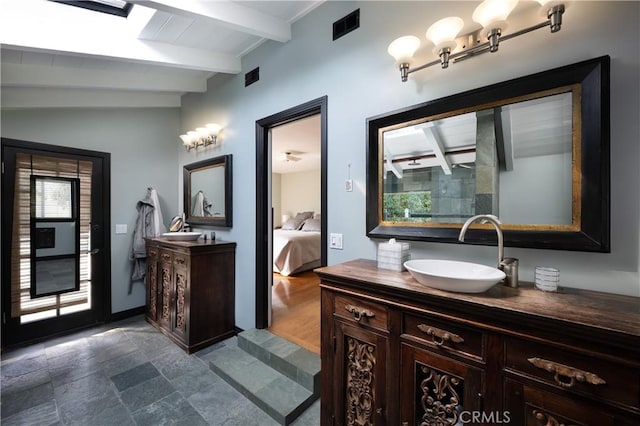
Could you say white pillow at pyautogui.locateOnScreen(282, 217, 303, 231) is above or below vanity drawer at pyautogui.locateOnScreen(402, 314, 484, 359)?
above

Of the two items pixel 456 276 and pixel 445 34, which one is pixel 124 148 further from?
pixel 456 276

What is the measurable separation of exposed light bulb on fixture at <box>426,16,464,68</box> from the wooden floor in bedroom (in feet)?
7.52

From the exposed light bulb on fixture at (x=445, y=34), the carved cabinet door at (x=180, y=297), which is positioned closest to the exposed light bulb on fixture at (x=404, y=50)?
the exposed light bulb on fixture at (x=445, y=34)

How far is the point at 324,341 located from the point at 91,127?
3695mm

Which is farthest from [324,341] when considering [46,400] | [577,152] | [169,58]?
[169,58]

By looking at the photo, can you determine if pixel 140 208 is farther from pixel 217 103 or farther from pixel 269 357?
pixel 269 357

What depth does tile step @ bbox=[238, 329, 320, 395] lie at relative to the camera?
1.96m

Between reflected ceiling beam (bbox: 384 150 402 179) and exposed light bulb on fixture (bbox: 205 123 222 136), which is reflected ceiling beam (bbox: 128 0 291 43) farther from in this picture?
reflected ceiling beam (bbox: 384 150 402 179)

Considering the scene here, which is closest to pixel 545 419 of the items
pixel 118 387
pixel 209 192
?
pixel 118 387

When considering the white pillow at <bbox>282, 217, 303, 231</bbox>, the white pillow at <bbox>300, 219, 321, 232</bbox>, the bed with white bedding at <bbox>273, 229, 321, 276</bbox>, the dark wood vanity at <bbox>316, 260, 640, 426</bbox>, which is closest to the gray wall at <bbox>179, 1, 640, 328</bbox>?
the dark wood vanity at <bbox>316, 260, 640, 426</bbox>

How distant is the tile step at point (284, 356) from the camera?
1.96 meters

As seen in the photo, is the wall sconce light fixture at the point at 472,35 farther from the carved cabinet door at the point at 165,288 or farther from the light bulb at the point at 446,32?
the carved cabinet door at the point at 165,288

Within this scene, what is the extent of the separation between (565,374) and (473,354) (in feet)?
0.86

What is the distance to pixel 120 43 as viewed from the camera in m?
2.31
